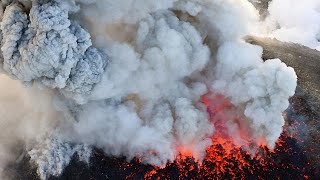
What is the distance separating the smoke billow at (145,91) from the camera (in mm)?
24094

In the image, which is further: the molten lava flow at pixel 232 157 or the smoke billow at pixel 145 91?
the molten lava flow at pixel 232 157

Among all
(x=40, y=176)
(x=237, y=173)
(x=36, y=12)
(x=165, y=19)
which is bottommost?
(x=40, y=176)

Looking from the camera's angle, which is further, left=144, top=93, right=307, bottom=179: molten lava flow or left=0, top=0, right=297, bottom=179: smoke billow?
left=144, top=93, right=307, bottom=179: molten lava flow

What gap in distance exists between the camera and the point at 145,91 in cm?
2633

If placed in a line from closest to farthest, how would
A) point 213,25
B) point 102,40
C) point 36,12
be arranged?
1. point 36,12
2. point 102,40
3. point 213,25

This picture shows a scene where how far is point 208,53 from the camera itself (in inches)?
1085

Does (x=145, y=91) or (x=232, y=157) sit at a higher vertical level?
(x=145, y=91)

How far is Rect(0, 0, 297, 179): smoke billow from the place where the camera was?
79.0ft

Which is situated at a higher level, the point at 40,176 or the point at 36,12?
the point at 36,12

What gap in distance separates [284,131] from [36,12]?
574 inches

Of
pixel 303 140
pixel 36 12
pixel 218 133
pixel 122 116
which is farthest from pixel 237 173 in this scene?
pixel 36 12

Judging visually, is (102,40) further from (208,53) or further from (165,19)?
(208,53)

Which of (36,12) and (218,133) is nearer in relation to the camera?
(36,12)

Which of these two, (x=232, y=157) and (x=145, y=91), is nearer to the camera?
(x=232, y=157)
